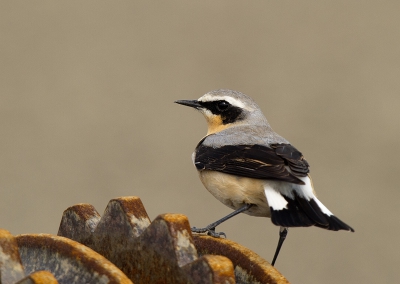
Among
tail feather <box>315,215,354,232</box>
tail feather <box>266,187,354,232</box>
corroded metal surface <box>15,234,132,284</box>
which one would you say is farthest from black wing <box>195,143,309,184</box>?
corroded metal surface <box>15,234,132,284</box>

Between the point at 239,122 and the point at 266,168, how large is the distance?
1.14m

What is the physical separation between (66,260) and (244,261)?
61 centimetres

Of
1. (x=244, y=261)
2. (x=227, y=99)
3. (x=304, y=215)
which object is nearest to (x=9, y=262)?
(x=244, y=261)

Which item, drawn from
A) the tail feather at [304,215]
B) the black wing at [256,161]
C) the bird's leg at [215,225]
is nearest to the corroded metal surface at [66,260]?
the tail feather at [304,215]

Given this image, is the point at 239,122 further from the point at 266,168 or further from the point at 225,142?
the point at 266,168

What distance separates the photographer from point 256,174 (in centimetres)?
383

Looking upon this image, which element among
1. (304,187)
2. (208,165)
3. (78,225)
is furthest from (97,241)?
(208,165)

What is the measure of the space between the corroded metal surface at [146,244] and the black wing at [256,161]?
1888mm

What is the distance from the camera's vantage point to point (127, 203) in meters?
1.86

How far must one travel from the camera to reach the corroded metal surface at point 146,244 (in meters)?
1.46

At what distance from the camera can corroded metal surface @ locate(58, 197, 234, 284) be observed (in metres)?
1.46

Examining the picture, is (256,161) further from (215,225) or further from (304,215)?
(304,215)

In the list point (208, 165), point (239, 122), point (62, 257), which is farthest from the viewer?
point (239, 122)

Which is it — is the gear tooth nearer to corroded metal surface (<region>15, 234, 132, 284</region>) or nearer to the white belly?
corroded metal surface (<region>15, 234, 132, 284</region>)
